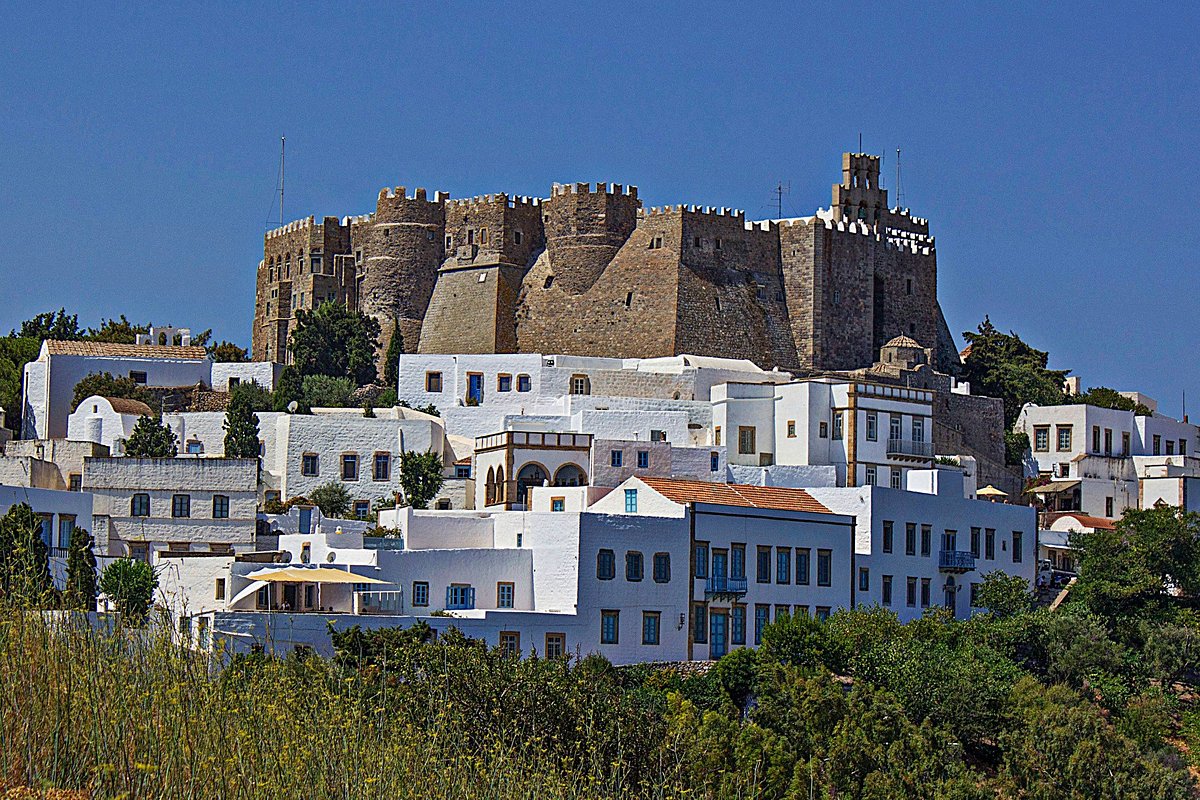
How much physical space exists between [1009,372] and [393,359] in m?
23.1

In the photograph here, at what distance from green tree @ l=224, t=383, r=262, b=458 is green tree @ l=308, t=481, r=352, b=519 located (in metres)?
2.15

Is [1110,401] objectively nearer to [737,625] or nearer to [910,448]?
[910,448]

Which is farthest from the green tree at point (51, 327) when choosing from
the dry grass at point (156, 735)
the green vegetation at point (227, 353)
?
the dry grass at point (156, 735)

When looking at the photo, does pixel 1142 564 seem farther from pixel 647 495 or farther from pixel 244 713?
pixel 244 713

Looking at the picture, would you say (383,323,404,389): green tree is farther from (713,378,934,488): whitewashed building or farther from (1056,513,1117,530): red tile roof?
(1056,513,1117,530): red tile roof

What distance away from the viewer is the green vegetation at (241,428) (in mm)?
53344

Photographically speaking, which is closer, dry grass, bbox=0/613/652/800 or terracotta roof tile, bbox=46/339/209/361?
dry grass, bbox=0/613/652/800

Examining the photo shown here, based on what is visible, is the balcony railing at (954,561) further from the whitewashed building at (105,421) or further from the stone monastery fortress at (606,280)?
the whitewashed building at (105,421)

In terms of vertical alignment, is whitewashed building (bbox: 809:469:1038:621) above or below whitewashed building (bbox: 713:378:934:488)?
below

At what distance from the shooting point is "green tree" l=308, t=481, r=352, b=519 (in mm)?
52562

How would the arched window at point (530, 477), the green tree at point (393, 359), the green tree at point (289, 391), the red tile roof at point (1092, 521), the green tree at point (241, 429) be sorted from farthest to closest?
the green tree at point (393, 359), the green tree at point (289, 391), the red tile roof at point (1092, 521), the green tree at point (241, 429), the arched window at point (530, 477)

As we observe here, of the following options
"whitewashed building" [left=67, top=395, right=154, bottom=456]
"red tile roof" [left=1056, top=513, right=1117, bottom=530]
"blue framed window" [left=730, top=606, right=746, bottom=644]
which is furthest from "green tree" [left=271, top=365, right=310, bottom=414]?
"red tile roof" [left=1056, top=513, right=1117, bottom=530]

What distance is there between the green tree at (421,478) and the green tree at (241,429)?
4.39 m

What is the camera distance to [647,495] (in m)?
44.5
